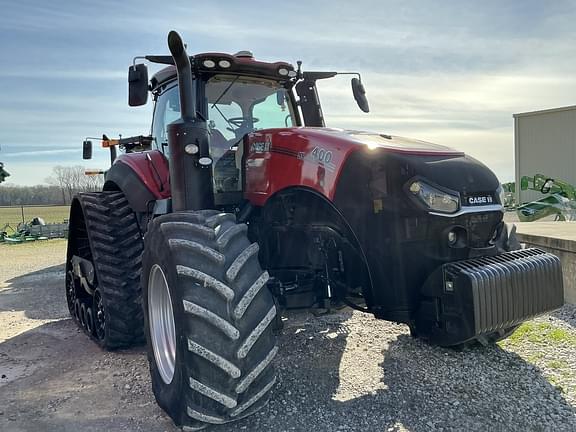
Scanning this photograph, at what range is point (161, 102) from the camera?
4.80 m

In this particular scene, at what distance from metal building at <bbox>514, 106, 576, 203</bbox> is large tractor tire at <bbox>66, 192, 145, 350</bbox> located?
56.8 ft

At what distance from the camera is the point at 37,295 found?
781 cm

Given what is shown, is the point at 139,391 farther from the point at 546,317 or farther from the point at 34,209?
the point at 34,209

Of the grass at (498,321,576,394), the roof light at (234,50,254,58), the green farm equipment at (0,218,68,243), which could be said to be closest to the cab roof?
the roof light at (234,50,254,58)

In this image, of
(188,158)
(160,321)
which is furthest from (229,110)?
(160,321)

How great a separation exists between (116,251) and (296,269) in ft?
5.50

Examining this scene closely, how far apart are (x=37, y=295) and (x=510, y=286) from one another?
6921 millimetres

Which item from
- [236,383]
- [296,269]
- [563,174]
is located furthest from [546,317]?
[563,174]

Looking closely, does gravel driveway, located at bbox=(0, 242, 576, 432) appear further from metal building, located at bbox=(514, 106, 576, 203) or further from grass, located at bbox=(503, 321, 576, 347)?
metal building, located at bbox=(514, 106, 576, 203)

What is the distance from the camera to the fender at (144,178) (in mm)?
4320

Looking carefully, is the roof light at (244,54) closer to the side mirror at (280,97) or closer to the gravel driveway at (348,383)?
the side mirror at (280,97)

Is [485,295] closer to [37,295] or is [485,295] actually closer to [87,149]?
[87,149]

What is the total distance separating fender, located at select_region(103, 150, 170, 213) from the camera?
4.32 meters

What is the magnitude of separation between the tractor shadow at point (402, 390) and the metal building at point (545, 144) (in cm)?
1650
